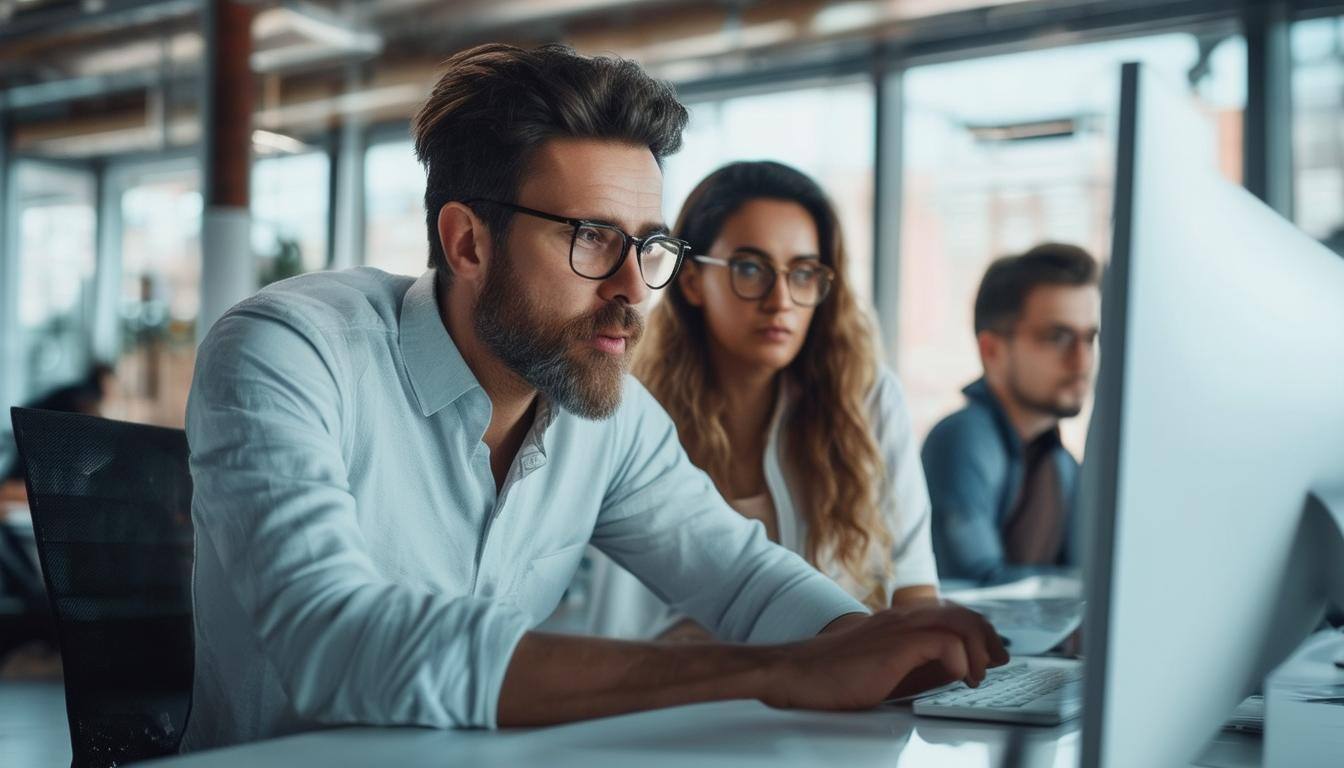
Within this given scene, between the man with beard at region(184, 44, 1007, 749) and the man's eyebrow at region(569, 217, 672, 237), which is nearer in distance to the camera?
the man with beard at region(184, 44, 1007, 749)

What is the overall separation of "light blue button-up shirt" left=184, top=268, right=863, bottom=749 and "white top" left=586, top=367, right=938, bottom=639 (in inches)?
18.7

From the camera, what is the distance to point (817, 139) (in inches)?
250

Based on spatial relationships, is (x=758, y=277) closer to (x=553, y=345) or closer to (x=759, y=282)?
(x=759, y=282)

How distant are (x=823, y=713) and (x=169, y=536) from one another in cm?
85

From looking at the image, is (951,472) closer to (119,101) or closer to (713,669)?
(713,669)

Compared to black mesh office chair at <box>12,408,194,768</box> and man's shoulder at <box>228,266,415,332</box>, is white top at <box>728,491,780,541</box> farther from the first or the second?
black mesh office chair at <box>12,408,194,768</box>

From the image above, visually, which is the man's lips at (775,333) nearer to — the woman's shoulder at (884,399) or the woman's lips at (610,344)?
the woman's shoulder at (884,399)

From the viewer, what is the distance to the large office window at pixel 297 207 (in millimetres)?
7664

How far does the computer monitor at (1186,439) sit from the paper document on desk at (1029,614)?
1.47ft

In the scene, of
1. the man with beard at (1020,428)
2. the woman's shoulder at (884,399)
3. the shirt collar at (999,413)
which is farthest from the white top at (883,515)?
the shirt collar at (999,413)

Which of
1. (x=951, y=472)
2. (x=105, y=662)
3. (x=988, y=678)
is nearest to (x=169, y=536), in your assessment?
(x=105, y=662)

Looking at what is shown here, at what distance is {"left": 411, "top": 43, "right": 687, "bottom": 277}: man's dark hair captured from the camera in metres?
1.53

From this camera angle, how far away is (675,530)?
1.60 metres

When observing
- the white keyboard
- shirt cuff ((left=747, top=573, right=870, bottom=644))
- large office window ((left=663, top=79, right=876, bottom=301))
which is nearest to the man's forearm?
the white keyboard
